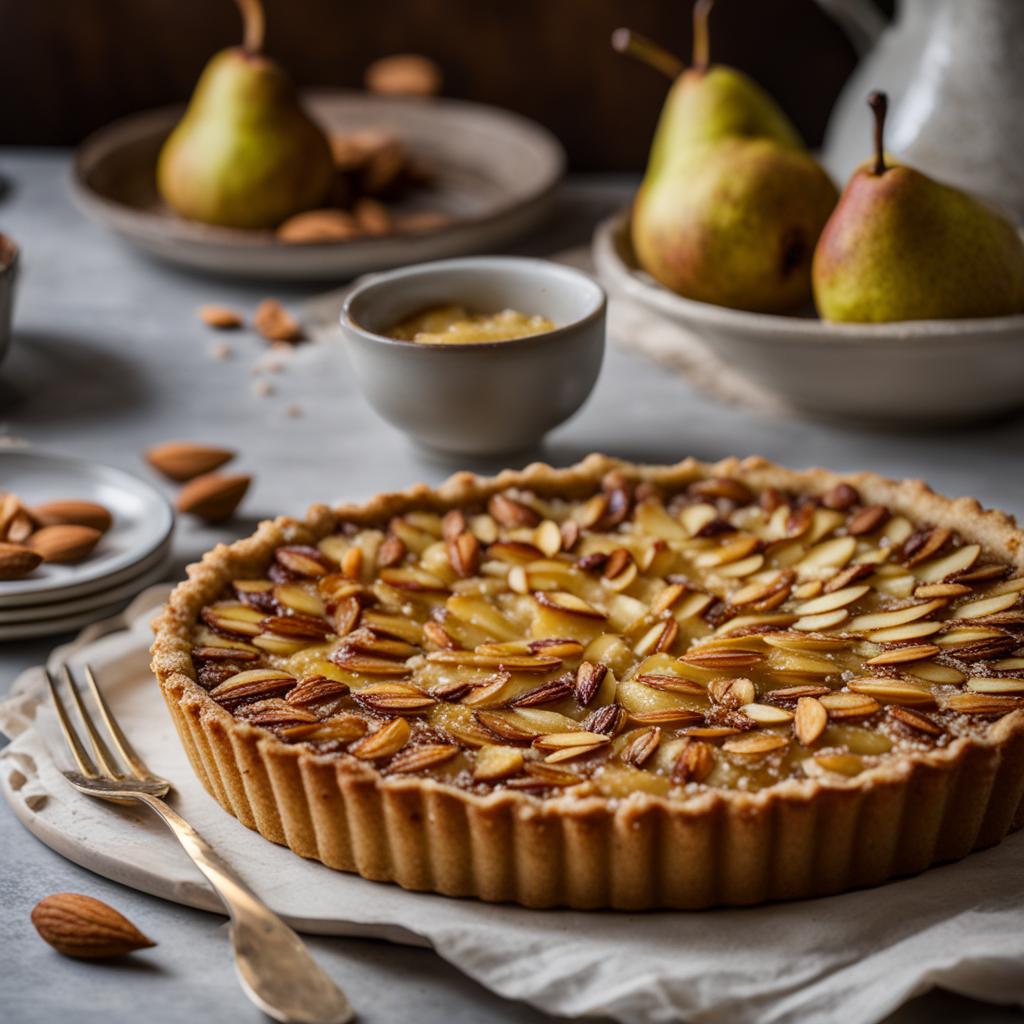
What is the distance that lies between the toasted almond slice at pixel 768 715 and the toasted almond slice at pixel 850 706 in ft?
0.10

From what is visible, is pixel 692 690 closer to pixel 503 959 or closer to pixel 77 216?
pixel 503 959

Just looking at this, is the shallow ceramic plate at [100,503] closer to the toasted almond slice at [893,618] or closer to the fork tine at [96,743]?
the fork tine at [96,743]

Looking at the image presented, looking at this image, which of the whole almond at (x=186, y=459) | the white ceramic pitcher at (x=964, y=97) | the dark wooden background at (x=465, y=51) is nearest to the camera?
the whole almond at (x=186, y=459)

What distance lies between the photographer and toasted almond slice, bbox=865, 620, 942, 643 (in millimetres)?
1226

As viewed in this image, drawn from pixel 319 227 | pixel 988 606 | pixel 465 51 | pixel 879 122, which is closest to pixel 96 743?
pixel 988 606

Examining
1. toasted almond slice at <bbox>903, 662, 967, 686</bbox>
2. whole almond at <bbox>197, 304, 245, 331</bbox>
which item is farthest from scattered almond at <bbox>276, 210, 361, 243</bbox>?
toasted almond slice at <bbox>903, 662, 967, 686</bbox>

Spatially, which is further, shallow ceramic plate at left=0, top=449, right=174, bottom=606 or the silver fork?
shallow ceramic plate at left=0, top=449, right=174, bottom=606

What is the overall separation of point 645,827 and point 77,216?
2058mm

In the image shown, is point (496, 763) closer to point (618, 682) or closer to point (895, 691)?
point (618, 682)

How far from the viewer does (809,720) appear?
111cm

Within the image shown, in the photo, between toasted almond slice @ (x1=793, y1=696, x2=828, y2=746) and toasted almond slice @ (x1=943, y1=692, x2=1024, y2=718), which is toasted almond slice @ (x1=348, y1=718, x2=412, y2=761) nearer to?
toasted almond slice @ (x1=793, y1=696, x2=828, y2=746)

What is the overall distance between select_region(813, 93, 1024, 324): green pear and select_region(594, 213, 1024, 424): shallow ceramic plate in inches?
1.3

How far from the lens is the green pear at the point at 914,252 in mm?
1632

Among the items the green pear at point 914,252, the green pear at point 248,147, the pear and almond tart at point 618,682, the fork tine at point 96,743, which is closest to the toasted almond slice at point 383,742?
the pear and almond tart at point 618,682
